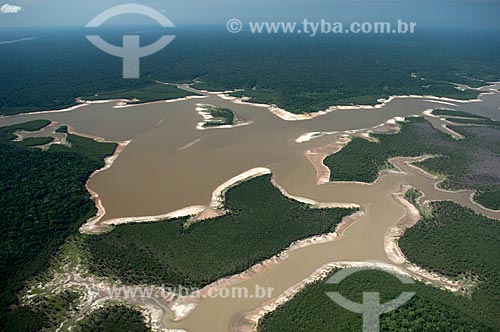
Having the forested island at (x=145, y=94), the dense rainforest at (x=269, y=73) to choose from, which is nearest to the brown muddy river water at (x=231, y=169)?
the forested island at (x=145, y=94)

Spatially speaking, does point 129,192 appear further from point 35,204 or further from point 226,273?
point 226,273

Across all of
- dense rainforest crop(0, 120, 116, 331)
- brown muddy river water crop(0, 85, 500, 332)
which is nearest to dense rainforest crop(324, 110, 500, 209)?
brown muddy river water crop(0, 85, 500, 332)

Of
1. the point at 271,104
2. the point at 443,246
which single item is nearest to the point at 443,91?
the point at 271,104

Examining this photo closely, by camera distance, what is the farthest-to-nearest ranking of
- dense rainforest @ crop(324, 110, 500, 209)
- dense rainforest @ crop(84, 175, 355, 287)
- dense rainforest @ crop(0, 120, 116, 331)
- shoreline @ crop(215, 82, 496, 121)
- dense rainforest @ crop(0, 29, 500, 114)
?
dense rainforest @ crop(0, 29, 500, 114), shoreline @ crop(215, 82, 496, 121), dense rainforest @ crop(324, 110, 500, 209), dense rainforest @ crop(84, 175, 355, 287), dense rainforest @ crop(0, 120, 116, 331)

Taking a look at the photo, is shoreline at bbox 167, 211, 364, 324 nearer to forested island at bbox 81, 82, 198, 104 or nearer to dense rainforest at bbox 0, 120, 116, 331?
dense rainforest at bbox 0, 120, 116, 331

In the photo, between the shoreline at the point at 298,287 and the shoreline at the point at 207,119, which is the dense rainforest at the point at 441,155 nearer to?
the shoreline at the point at 298,287
